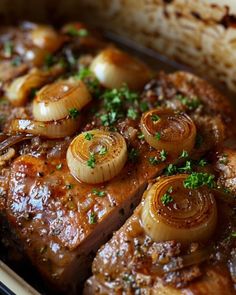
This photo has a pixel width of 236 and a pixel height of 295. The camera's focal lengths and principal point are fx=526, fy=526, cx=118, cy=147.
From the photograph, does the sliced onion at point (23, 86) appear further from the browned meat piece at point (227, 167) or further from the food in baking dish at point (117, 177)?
the browned meat piece at point (227, 167)

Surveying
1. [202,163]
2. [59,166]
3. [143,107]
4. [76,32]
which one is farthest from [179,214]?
[76,32]

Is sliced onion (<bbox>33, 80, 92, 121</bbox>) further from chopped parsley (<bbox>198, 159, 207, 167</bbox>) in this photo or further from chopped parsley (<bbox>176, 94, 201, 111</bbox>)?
chopped parsley (<bbox>198, 159, 207, 167</bbox>)

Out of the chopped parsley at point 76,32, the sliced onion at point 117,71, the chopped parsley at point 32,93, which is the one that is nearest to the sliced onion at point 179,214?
the sliced onion at point 117,71

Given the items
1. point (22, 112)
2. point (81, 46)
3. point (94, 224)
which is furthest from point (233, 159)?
point (81, 46)

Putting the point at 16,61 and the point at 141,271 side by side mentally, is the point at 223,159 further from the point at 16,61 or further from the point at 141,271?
the point at 16,61

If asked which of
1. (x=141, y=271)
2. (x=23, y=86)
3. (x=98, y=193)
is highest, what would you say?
(x=23, y=86)

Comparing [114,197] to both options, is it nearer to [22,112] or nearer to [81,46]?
[22,112]
